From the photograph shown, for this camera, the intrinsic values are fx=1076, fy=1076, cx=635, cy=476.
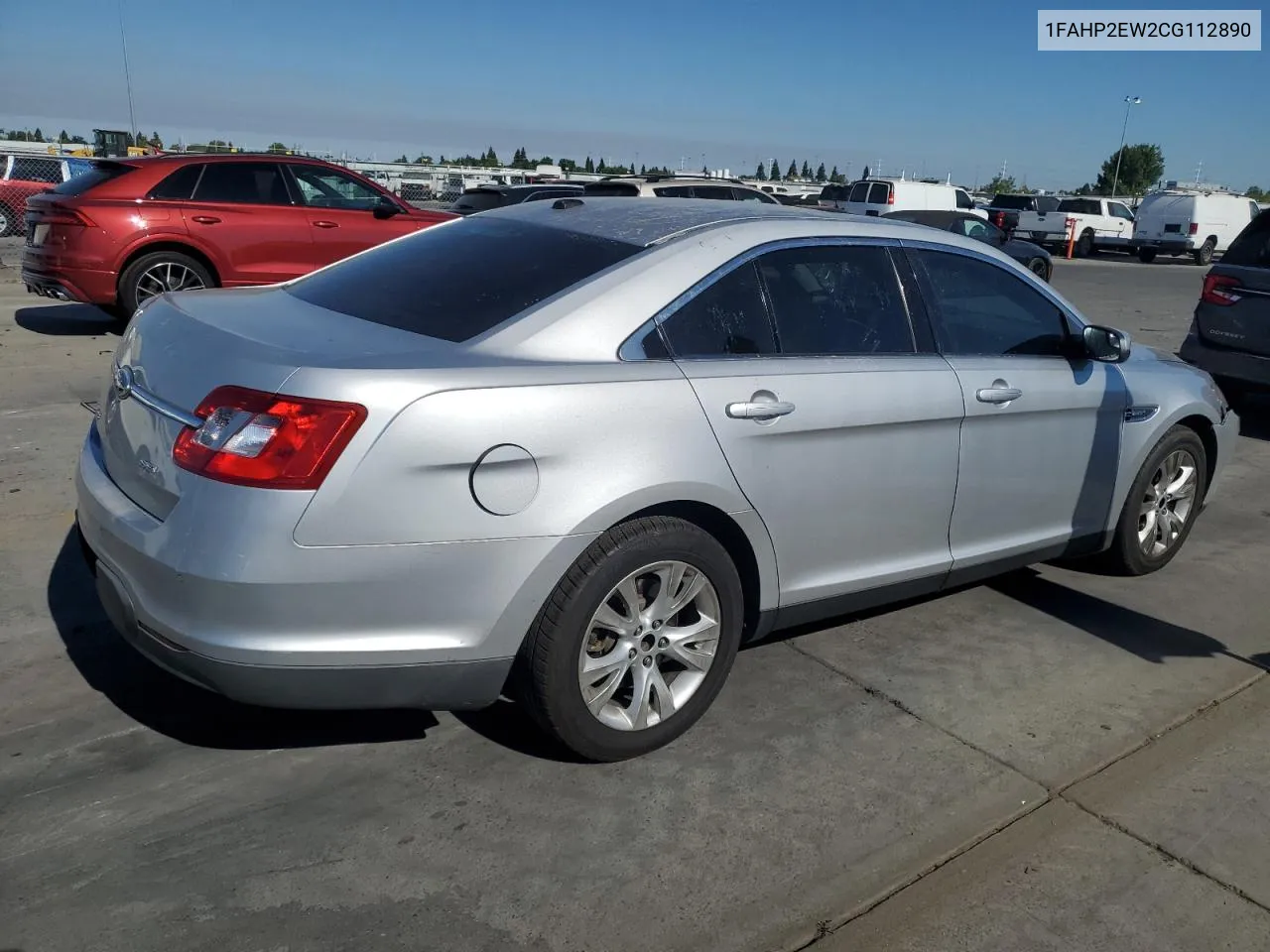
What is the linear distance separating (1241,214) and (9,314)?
34652 mm

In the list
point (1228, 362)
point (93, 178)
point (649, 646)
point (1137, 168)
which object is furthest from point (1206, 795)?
point (1137, 168)

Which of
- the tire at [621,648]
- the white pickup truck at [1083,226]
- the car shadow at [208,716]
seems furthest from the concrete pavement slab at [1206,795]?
the white pickup truck at [1083,226]

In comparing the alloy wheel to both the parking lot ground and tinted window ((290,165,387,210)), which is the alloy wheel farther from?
tinted window ((290,165,387,210))

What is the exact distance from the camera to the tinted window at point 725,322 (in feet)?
10.6

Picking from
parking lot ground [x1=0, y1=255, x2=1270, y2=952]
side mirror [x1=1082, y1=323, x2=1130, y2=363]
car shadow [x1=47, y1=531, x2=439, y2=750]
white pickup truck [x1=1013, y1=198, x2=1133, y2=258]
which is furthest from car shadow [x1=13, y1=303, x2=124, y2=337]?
white pickup truck [x1=1013, y1=198, x2=1133, y2=258]

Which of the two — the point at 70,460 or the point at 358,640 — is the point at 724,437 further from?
the point at 70,460

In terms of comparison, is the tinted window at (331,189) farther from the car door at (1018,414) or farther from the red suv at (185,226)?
the car door at (1018,414)

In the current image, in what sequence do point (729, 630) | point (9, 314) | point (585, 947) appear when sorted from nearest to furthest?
point (585, 947) < point (729, 630) < point (9, 314)

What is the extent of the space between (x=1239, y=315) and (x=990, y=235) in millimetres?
14353

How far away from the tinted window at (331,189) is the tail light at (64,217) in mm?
1893

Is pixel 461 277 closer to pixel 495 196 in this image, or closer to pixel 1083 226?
pixel 495 196

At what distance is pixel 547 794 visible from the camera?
3.05 meters

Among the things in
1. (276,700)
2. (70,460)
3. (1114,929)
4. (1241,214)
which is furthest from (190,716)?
(1241,214)

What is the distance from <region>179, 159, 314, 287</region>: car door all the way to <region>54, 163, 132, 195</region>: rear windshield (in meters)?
0.63
